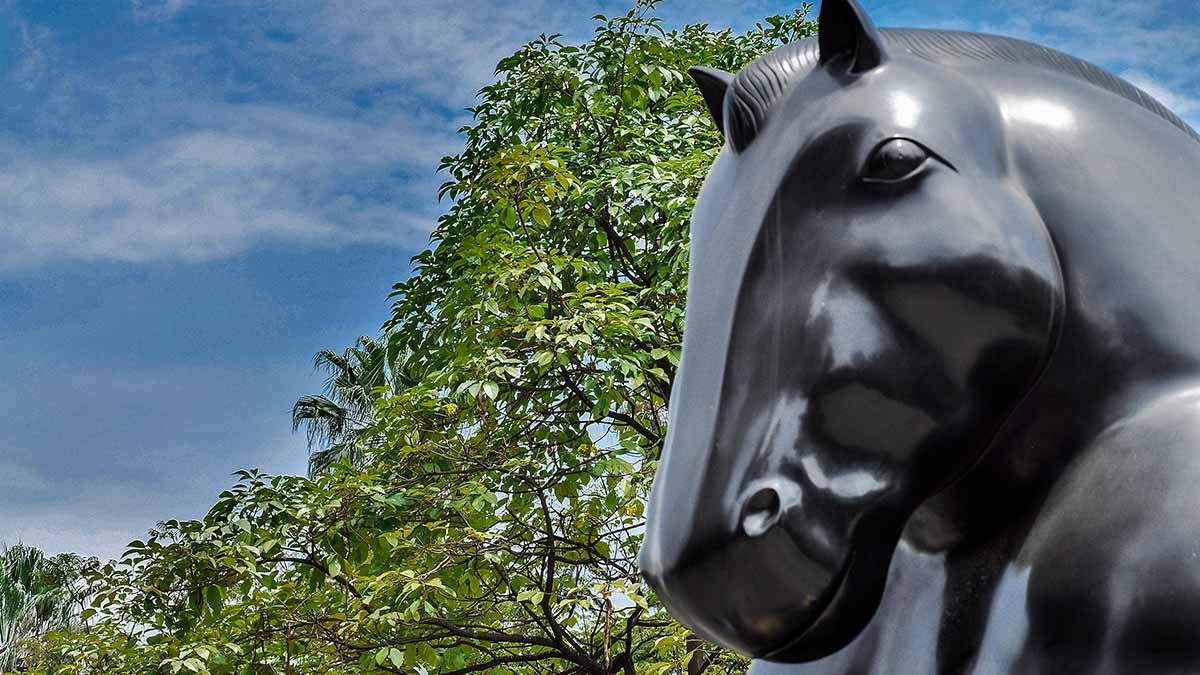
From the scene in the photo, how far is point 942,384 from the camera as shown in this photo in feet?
2.43

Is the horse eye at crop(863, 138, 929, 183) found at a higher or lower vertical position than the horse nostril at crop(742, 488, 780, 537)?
higher

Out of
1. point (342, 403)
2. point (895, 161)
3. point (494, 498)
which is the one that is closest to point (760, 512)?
point (895, 161)

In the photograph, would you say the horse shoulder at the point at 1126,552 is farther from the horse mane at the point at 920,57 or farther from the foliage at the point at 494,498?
the foliage at the point at 494,498

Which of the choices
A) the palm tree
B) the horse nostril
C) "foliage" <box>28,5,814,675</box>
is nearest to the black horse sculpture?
the horse nostril

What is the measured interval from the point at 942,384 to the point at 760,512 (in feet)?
0.46

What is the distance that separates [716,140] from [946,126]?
6506 mm

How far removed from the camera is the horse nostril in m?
0.74

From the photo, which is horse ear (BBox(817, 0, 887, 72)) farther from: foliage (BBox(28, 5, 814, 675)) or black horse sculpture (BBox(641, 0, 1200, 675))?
foliage (BBox(28, 5, 814, 675))

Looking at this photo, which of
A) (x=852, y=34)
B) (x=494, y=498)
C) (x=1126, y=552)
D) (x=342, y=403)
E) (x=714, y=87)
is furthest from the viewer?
(x=342, y=403)

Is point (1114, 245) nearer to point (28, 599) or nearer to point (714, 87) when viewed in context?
point (714, 87)

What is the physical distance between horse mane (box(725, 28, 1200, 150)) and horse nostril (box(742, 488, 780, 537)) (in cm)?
29

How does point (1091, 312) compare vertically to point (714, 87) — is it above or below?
below

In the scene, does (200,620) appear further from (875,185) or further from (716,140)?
(875,185)

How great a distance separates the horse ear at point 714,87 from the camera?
97 centimetres
